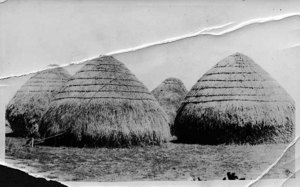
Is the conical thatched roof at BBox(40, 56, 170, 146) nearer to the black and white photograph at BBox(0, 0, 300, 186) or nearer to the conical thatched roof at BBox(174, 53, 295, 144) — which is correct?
the black and white photograph at BBox(0, 0, 300, 186)

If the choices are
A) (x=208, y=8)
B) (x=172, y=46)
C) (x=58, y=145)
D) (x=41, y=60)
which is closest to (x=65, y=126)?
(x=58, y=145)

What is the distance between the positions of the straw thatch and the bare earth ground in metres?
0.06

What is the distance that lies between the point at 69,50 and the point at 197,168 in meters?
0.60

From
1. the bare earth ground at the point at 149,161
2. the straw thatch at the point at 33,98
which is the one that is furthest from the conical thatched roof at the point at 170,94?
the straw thatch at the point at 33,98

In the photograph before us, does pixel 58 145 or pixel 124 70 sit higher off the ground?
pixel 124 70

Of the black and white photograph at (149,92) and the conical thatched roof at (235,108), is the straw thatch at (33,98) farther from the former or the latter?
the conical thatched roof at (235,108)

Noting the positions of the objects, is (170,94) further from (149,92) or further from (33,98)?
(33,98)

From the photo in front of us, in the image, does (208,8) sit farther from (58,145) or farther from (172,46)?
(58,145)

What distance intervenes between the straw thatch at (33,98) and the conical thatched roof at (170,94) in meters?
0.32

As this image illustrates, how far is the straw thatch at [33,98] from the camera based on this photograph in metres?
2.50

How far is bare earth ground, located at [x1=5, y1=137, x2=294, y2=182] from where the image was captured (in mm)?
2512

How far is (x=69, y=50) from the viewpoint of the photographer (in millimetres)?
2500

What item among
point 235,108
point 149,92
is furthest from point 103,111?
point 235,108

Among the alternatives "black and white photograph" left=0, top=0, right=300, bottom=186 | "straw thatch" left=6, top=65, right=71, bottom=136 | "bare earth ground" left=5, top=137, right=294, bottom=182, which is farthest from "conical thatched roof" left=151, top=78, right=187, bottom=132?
"straw thatch" left=6, top=65, right=71, bottom=136
